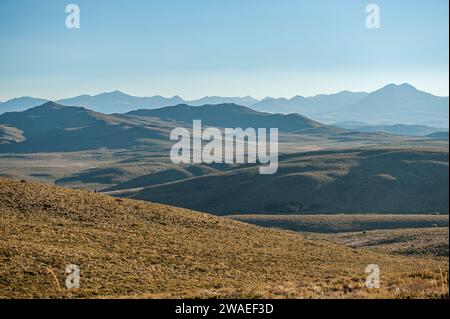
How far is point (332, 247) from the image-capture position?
42.5m

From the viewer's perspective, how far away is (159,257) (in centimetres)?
3059

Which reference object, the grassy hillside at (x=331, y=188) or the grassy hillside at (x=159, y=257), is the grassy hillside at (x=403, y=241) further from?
the grassy hillside at (x=331, y=188)

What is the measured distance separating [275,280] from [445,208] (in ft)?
227

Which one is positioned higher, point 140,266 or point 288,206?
point 140,266

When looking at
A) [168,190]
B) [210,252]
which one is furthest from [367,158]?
[210,252]

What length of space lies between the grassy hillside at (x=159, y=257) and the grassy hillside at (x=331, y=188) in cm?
5167

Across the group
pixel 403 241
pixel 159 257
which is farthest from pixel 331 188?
pixel 159 257

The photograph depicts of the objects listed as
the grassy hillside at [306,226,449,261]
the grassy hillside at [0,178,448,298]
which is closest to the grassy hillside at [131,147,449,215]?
the grassy hillside at [306,226,449,261]

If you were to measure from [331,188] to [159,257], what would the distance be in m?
77.7

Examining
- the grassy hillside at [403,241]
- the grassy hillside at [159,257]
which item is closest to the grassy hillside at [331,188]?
the grassy hillside at [403,241]

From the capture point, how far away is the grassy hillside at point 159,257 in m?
20.7

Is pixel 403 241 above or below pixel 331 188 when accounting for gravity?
above

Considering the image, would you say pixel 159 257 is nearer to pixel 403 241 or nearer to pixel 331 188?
pixel 403 241
